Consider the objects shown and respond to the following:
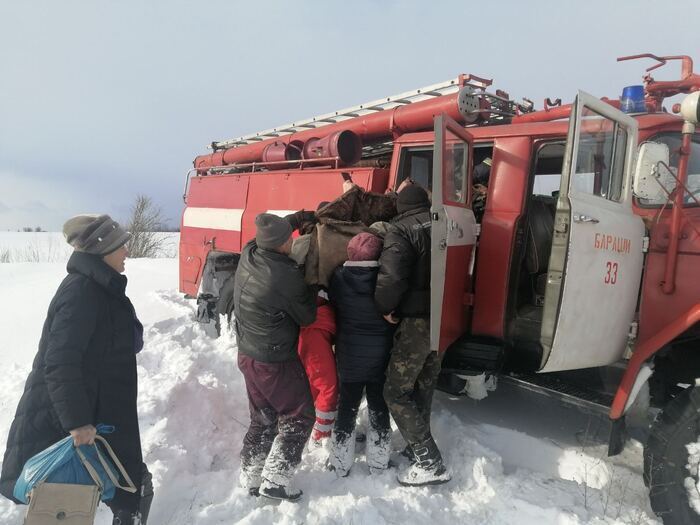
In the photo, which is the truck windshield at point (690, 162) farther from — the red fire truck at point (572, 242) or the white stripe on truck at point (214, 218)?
the white stripe on truck at point (214, 218)

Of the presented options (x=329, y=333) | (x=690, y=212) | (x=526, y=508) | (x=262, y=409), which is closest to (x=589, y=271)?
(x=690, y=212)

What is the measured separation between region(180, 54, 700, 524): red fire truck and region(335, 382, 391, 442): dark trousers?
0.55m

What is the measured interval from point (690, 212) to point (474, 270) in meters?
1.34

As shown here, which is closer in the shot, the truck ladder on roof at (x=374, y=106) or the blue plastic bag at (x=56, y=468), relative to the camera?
the blue plastic bag at (x=56, y=468)

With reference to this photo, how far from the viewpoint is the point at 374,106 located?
4914 mm

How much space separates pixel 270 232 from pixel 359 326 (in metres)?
0.86

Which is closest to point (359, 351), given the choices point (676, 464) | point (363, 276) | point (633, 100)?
point (363, 276)

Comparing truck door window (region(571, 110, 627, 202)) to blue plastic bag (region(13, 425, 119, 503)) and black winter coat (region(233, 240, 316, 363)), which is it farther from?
blue plastic bag (region(13, 425, 119, 503))

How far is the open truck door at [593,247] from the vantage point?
8.44 feet

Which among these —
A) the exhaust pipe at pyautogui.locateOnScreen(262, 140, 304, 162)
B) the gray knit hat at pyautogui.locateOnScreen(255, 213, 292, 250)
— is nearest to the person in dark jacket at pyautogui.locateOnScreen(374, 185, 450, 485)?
the gray knit hat at pyautogui.locateOnScreen(255, 213, 292, 250)

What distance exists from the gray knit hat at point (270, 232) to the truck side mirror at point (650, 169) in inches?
80.7

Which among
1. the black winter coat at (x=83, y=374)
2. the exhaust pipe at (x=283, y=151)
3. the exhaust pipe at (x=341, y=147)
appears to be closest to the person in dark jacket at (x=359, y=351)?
the black winter coat at (x=83, y=374)

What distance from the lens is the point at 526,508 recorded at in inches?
105

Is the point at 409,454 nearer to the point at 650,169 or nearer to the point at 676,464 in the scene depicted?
the point at 676,464
